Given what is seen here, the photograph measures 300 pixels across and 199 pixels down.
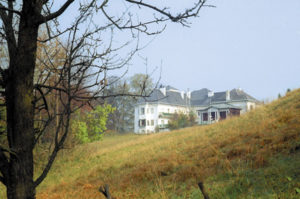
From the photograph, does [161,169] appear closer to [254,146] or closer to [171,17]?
[254,146]

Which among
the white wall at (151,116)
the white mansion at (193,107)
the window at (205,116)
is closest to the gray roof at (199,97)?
the white mansion at (193,107)

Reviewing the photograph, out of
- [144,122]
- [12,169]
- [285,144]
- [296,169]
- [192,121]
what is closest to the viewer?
[12,169]

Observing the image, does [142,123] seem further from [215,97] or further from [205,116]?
[215,97]

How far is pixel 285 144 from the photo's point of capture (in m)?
7.48

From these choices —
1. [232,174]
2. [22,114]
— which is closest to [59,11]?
[22,114]

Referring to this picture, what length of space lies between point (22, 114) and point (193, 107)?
5176cm

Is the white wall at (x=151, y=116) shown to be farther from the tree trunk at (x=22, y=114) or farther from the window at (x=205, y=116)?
the tree trunk at (x=22, y=114)

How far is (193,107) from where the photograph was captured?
5322 cm

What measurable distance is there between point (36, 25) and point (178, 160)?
776 centimetres

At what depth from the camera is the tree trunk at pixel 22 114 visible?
2404mm

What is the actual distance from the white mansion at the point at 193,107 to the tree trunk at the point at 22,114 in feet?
143

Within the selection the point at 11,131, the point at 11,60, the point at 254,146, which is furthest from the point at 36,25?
the point at 254,146

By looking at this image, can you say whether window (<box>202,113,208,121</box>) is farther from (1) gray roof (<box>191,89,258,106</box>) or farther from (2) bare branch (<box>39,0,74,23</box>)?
(2) bare branch (<box>39,0,74,23</box>)

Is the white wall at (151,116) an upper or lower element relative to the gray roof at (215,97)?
lower
